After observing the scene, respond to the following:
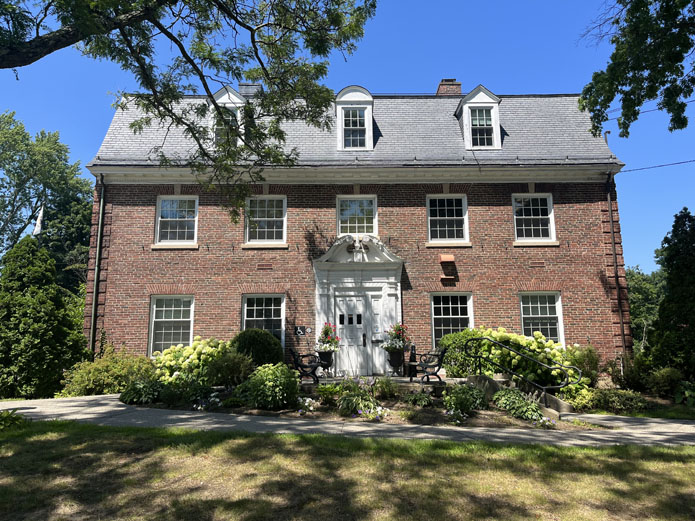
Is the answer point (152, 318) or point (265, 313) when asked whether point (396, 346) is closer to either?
point (265, 313)

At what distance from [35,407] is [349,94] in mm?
12249

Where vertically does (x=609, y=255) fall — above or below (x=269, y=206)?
below

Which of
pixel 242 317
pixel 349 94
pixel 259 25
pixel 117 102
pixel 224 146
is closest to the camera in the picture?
pixel 259 25

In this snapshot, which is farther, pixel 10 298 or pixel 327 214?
pixel 327 214

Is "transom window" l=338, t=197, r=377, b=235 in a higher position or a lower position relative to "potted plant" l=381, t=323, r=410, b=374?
higher

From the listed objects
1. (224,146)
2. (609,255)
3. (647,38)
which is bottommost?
(609,255)

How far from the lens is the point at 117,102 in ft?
36.0

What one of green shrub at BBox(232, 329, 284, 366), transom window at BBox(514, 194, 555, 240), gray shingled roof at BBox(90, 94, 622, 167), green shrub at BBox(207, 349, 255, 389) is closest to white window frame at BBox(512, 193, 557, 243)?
transom window at BBox(514, 194, 555, 240)

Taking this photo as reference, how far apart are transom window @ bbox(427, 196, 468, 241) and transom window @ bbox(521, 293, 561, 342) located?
2.84 metres

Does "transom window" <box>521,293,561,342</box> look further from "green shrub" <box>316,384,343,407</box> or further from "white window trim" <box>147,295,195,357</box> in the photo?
"white window trim" <box>147,295,195,357</box>

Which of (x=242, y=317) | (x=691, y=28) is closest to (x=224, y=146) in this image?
(x=242, y=317)

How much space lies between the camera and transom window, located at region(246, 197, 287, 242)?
46.5 feet

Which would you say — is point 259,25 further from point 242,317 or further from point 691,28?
point 691,28

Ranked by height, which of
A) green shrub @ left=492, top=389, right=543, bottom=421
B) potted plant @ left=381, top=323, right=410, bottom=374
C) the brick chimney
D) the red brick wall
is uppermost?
the brick chimney
